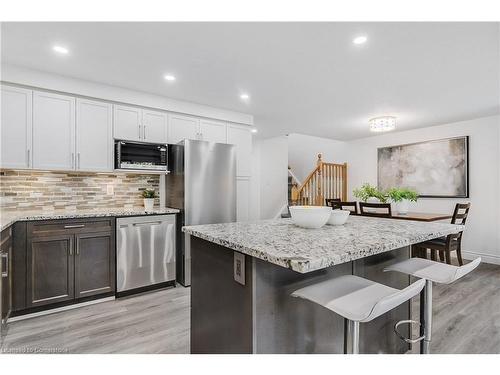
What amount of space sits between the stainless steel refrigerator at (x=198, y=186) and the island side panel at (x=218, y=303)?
153 cm

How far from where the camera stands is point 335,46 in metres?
2.31

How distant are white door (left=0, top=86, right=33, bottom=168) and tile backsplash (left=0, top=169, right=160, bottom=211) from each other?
34 centimetres

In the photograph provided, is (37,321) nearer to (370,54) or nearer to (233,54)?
(233,54)

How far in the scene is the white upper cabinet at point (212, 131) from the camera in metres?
3.96

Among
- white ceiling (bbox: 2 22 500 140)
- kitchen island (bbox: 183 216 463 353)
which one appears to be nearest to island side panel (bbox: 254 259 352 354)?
kitchen island (bbox: 183 216 463 353)

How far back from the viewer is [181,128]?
3.78 m

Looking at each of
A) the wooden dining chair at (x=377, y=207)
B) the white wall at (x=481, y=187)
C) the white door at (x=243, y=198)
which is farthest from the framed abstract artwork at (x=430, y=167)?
the white door at (x=243, y=198)

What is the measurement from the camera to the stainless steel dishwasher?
2.98 meters

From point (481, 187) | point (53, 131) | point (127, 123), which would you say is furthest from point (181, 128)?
point (481, 187)

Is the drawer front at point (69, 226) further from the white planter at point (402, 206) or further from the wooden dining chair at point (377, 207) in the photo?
the white planter at point (402, 206)

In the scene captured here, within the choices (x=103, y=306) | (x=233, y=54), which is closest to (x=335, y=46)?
(x=233, y=54)

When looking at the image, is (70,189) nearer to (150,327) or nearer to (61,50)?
(61,50)
